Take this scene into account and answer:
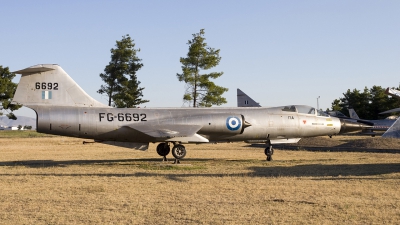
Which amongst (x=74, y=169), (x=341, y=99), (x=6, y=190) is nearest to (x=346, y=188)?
(x=6, y=190)

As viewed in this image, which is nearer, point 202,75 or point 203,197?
point 203,197

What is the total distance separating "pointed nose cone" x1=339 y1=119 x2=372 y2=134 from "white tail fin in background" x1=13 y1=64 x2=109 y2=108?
42.2 feet

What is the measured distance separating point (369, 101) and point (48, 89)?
76.6 meters

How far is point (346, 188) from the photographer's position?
42.4 feet

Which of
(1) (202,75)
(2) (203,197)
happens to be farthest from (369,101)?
(2) (203,197)

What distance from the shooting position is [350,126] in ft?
79.9

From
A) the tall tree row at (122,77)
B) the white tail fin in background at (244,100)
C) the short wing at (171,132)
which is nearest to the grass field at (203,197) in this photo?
the short wing at (171,132)

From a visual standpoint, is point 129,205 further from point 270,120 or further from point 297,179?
point 270,120

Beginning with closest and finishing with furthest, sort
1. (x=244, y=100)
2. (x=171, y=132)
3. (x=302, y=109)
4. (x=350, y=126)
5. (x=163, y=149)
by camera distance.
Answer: (x=171, y=132)
(x=163, y=149)
(x=302, y=109)
(x=350, y=126)
(x=244, y=100)

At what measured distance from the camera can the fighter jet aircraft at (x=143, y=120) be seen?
2053 centimetres

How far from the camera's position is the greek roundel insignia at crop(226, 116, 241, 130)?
22.3 m

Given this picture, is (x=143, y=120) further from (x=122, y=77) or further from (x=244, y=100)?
(x=122, y=77)

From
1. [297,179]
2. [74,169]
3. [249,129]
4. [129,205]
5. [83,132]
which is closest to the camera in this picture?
[129,205]

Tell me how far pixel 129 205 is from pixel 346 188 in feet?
20.2
